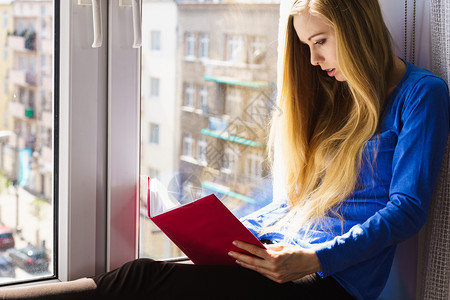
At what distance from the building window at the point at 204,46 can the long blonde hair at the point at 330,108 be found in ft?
0.66

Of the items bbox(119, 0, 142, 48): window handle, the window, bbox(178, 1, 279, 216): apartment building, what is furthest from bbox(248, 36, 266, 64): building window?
bbox(119, 0, 142, 48): window handle

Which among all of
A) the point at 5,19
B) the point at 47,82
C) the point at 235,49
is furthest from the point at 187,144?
the point at 5,19

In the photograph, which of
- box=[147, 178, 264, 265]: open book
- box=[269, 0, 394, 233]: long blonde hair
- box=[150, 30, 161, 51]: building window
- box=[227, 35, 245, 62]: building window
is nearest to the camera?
box=[147, 178, 264, 265]: open book

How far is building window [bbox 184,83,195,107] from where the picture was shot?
1.47 metres

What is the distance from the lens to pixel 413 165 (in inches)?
47.0

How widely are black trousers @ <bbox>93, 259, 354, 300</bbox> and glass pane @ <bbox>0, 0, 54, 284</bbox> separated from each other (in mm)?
264

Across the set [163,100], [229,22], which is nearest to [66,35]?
[163,100]

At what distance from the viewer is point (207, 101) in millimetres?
1503

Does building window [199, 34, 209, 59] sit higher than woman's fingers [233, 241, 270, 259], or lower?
higher

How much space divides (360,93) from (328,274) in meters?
0.39

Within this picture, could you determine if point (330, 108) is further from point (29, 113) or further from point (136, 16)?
point (29, 113)

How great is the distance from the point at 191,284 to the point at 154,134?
1.34ft

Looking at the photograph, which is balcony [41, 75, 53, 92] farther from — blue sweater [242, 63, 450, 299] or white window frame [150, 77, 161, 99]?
blue sweater [242, 63, 450, 299]

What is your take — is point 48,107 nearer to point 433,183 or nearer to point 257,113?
point 257,113
